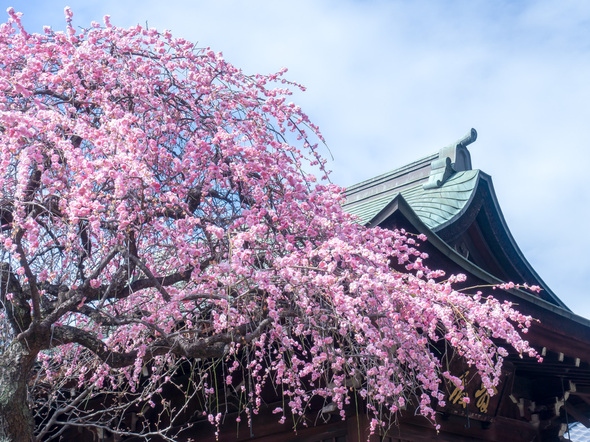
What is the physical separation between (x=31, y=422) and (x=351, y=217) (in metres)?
3.16

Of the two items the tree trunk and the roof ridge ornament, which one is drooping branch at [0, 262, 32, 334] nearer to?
the tree trunk

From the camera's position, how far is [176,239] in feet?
15.8

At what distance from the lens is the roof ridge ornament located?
35.6ft

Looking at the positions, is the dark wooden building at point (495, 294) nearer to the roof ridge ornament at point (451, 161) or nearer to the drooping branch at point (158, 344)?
the roof ridge ornament at point (451, 161)

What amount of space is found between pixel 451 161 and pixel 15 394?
856cm

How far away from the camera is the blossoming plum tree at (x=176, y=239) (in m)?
4.43

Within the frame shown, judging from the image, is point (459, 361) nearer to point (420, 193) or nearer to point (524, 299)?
point (524, 299)

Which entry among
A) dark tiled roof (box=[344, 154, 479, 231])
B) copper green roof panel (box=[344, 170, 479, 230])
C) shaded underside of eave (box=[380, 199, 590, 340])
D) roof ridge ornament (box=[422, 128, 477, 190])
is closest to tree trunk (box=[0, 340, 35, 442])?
shaded underside of eave (box=[380, 199, 590, 340])

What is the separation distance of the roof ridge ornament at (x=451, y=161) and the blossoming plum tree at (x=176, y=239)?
4.97m

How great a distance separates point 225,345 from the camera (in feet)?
16.0

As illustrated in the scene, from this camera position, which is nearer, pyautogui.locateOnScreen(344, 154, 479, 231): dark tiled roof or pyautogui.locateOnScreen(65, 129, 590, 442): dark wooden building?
pyautogui.locateOnScreen(65, 129, 590, 442): dark wooden building

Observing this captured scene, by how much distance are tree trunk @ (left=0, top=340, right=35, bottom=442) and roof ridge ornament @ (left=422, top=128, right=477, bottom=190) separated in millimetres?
7770

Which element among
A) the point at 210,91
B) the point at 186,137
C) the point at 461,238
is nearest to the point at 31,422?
the point at 186,137

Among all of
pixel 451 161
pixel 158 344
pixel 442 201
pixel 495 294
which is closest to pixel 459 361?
pixel 495 294
